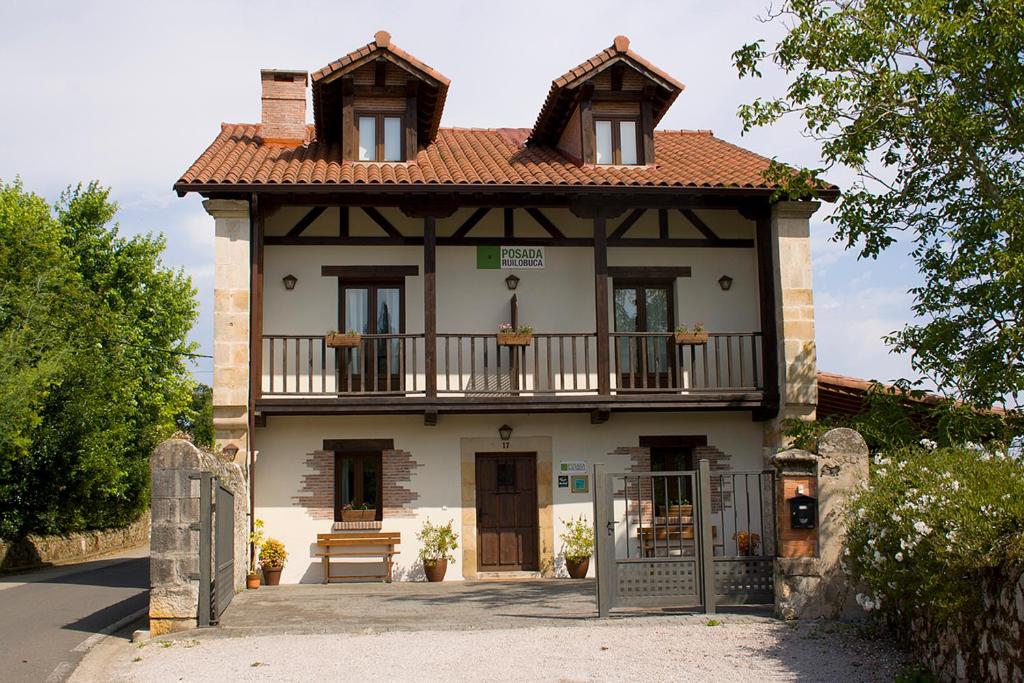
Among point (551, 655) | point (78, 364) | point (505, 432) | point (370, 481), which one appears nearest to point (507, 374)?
point (505, 432)

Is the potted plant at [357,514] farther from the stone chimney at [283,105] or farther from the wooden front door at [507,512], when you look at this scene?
the stone chimney at [283,105]

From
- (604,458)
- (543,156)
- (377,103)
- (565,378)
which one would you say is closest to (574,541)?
(604,458)

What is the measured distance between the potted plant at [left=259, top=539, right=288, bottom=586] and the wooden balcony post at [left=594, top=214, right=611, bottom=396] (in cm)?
508

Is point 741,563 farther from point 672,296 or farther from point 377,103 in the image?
point 377,103

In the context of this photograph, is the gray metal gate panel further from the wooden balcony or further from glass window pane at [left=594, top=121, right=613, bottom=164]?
glass window pane at [left=594, top=121, right=613, bottom=164]

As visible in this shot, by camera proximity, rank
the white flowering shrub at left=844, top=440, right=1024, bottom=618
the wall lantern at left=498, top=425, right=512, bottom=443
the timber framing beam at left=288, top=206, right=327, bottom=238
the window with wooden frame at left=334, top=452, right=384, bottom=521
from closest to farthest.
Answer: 1. the white flowering shrub at left=844, top=440, right=1024, bottom=618
2. the window with wooden frame at left=334, top=452, right=384, bottom=521
3. the wall lantern at left=498, top=425, right=512, bottom=443
4. the timber framing beam at left=288, top=206, right=327, bottom=238

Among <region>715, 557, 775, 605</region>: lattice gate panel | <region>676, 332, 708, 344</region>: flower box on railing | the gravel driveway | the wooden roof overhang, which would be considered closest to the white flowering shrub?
the gravel driveway

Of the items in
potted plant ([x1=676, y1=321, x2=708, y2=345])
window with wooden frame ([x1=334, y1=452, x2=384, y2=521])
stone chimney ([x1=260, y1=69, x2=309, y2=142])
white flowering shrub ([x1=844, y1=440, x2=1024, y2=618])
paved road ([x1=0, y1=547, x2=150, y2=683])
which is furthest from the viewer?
stone chimney ([x1=260, y1=69, x2=309, y2=142])

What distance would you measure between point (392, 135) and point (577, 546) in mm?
6981

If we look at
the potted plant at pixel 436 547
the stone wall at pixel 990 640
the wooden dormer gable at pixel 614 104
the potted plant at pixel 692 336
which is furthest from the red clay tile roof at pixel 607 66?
the stone wall at pixel 990 640

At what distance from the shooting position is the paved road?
31.0 ft

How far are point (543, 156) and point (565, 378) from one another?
379 centimetres

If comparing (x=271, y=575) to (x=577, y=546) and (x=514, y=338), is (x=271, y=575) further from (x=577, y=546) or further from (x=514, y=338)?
(x=514, y=338)

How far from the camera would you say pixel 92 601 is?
1448 cm
